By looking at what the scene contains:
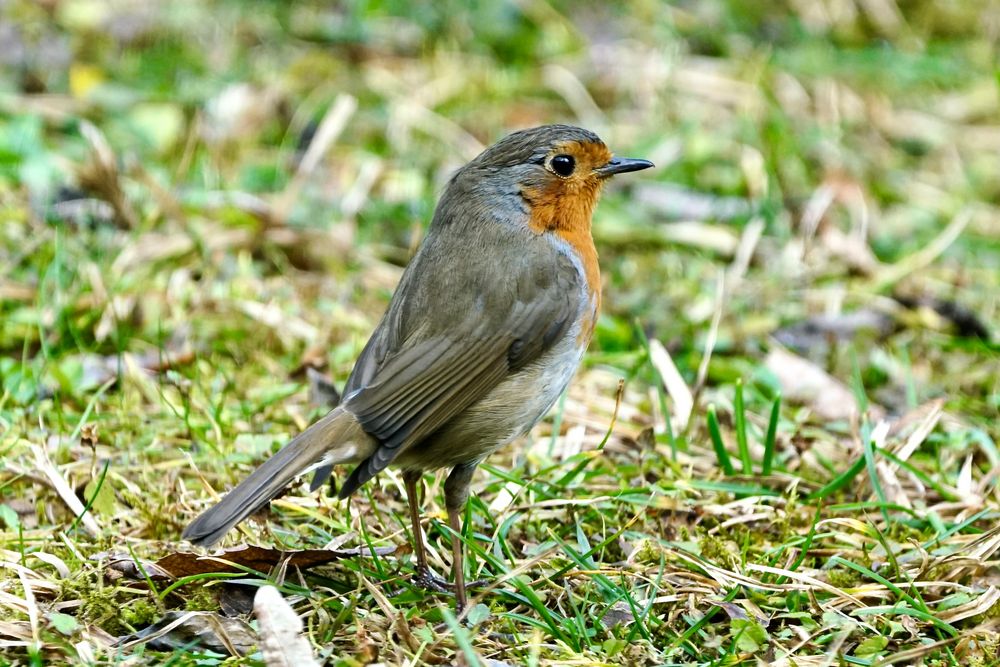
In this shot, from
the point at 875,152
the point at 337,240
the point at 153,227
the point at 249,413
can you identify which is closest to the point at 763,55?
the point at 875,152

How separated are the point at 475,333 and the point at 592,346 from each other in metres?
1.72

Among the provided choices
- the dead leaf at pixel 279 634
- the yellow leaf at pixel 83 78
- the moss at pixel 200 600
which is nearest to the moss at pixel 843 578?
the dead leaf at pixel 279 634

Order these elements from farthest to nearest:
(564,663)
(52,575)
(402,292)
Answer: (402,292)
(52,575)
(564,663)

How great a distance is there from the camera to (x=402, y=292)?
12.3 ft

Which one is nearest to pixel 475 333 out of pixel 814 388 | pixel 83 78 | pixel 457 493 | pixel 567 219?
pixel 457 493

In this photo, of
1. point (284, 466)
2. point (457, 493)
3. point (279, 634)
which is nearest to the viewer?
point (279, 634)

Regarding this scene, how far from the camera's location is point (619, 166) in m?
3.95

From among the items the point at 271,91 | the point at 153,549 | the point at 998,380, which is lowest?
the point at 998,380

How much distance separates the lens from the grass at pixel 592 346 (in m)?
3.27

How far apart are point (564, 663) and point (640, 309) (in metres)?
2.79

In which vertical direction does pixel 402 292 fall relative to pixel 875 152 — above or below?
above

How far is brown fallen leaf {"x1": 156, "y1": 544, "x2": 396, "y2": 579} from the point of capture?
3227 mm

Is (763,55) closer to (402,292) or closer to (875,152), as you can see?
(875,152)

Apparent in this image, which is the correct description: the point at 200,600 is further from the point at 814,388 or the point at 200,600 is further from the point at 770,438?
the point at 814,388
